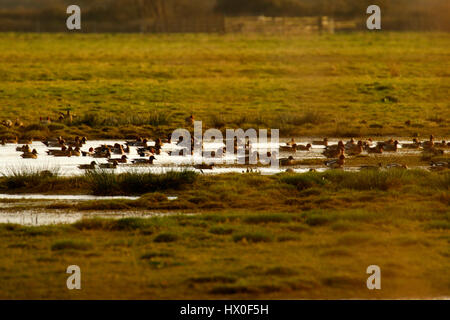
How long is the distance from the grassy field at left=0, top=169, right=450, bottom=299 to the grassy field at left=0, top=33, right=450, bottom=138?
11.4 meters

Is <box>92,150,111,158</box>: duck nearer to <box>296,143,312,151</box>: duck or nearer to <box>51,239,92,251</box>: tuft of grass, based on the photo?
<box>296,143,312,151</box>: duck

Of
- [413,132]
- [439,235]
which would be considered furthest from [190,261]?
[413,132]

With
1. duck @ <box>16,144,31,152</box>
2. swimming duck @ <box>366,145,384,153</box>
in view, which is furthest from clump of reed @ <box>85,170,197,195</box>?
swimming duck @ <box>366,145,384,153</box>

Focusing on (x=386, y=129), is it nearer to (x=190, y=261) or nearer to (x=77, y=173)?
(x=77, y=173)

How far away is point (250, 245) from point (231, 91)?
28.6 metres

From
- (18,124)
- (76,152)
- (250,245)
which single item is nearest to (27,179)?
(76,152)

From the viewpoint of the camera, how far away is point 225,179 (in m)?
17.1

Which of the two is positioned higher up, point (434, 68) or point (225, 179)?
point (434, 68)

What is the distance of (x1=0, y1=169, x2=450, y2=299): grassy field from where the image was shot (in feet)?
32.1

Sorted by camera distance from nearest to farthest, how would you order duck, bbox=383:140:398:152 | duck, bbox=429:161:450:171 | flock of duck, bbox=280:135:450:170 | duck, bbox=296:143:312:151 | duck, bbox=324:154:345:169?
1. duck, bbox=429:161:450:171
2. duck, bbox=324:154:345:169
3. flock of duck, bbox=280:135:450:170
4. duck, bbox=383:140:398:152
5. duck, bbox=296:143:312:151

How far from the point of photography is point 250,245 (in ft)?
38.4

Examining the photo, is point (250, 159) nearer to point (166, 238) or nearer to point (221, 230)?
point (221, 230)

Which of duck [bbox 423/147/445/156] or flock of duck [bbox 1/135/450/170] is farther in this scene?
duck [bbox 423/147/445/156]
